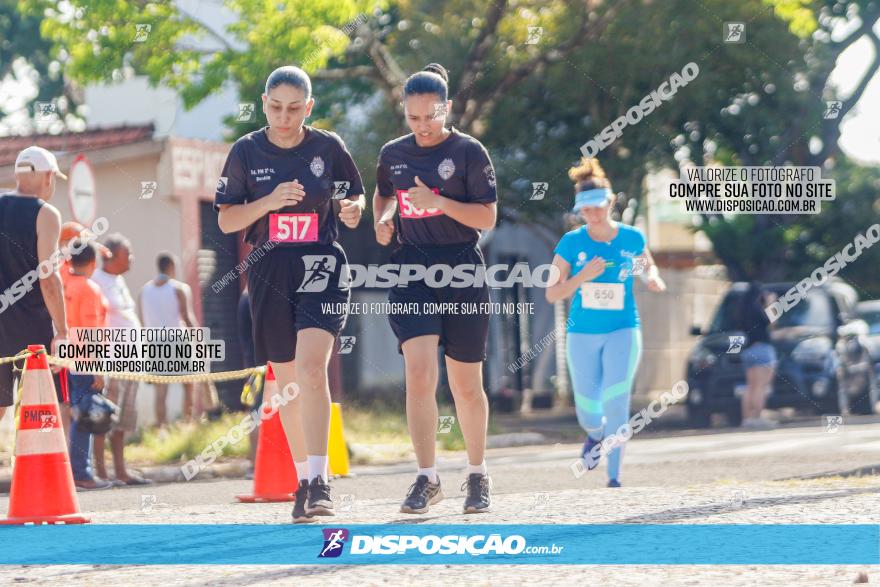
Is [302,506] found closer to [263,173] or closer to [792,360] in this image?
[263,173]

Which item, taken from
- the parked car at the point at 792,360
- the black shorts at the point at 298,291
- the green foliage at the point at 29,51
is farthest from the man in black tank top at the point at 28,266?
the green foliage at the point at 29,51

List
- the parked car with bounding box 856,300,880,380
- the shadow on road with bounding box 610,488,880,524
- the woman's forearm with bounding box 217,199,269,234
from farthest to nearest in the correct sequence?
the parked car with bounding box 856,300,880,380 < the woman's forearm with bounding box 217,199,269,234 < the shadow on road with bounding box 610,488,880,524

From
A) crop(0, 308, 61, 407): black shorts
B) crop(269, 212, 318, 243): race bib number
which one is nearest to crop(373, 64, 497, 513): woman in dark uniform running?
crop(269, 212, 318, 243): race bib number

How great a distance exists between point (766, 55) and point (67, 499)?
17.4 metres

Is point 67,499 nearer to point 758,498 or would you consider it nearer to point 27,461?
point 27,461

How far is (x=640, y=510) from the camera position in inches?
275

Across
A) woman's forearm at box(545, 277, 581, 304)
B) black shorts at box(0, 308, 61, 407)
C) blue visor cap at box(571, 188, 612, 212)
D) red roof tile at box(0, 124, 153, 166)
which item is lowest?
black shorts at box(0, 308, 61, 407)

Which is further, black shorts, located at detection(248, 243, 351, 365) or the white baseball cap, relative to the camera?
the white baseball cap

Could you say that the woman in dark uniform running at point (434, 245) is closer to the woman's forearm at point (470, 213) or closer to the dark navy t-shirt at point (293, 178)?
the woman's forearm at point (470, 213)

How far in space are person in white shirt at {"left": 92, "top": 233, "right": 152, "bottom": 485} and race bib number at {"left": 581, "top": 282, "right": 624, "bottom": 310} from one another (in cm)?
392

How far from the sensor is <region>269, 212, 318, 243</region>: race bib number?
22.9 feet

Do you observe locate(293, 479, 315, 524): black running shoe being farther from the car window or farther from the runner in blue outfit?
the car window

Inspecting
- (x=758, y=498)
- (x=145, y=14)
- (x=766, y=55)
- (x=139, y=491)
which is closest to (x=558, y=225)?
(x=766, y=55)

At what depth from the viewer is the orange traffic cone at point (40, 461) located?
7555 millimetres
